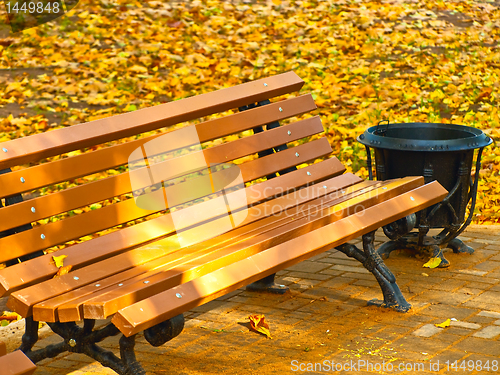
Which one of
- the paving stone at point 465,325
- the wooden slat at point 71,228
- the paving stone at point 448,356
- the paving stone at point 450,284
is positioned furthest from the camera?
the paving stone at point 450,284

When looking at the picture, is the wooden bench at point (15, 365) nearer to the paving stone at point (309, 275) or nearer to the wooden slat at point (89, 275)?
→ the wooden slat at point (89, 275)

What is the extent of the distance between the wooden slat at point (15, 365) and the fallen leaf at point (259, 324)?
60.4 inches

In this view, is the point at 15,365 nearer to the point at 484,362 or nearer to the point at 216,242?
the point at 216,242

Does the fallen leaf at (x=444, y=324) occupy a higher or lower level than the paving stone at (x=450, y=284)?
higher

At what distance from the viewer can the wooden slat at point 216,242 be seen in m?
2.44

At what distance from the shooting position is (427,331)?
3297 mm

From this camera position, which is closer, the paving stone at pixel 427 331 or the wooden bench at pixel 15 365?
the wooden bench at pixel 15 365

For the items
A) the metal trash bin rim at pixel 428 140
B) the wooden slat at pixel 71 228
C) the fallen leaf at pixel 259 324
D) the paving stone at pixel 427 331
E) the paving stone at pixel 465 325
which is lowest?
the paving stone at pixel 465 325

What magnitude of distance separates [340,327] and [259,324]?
44 centimetres

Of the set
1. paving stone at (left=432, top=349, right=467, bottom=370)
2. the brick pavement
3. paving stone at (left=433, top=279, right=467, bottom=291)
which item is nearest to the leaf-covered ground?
paving stone at (left=433, top=279, right=467, bottom=291)

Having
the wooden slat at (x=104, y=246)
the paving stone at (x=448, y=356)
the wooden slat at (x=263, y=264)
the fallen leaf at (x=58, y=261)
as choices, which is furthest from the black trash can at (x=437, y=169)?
the fallen leaf at (x=58, y=261)

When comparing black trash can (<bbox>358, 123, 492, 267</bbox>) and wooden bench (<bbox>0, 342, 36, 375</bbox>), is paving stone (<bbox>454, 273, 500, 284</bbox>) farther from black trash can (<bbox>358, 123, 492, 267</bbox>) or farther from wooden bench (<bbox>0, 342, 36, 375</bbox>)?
wooden bench (<bbox>0, 342, 36, 375</bbox>)

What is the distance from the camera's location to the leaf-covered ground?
6703mm

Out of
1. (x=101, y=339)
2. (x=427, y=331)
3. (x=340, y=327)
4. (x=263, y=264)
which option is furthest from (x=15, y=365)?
(x=427, y=331)
